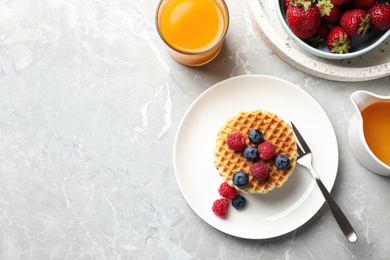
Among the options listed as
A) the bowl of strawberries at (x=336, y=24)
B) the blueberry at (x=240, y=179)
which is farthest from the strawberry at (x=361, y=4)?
the blueberry at (x=240, y=179)

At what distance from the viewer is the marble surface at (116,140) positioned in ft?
5.83

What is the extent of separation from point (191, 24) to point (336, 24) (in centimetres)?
47

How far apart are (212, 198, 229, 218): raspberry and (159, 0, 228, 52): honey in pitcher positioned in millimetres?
480

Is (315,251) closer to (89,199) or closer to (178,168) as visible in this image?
(178,168)

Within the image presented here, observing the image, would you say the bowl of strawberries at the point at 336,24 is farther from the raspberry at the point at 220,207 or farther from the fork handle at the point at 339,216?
the raspberry at the point at 220,207

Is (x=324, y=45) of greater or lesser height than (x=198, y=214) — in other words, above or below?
above

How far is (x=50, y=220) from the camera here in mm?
1818

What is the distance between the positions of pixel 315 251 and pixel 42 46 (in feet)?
3.73

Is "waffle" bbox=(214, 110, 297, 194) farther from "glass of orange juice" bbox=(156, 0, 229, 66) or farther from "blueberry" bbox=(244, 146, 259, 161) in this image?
"glass of orange juice" bbox=(156, 0, 229, 66)

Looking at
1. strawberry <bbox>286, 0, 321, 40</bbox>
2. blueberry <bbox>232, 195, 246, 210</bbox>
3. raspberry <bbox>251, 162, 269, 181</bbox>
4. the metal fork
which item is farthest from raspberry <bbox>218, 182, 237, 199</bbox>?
strawberry <bbox>286, 0, 321, 40</bbox>

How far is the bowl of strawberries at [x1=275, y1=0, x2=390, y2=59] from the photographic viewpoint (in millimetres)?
1659

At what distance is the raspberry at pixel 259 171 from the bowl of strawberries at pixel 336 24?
1.33 ft

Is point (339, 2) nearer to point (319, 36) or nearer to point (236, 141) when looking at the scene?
point (319, 36)

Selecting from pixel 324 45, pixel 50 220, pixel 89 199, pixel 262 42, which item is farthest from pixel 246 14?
pixel 50 220
